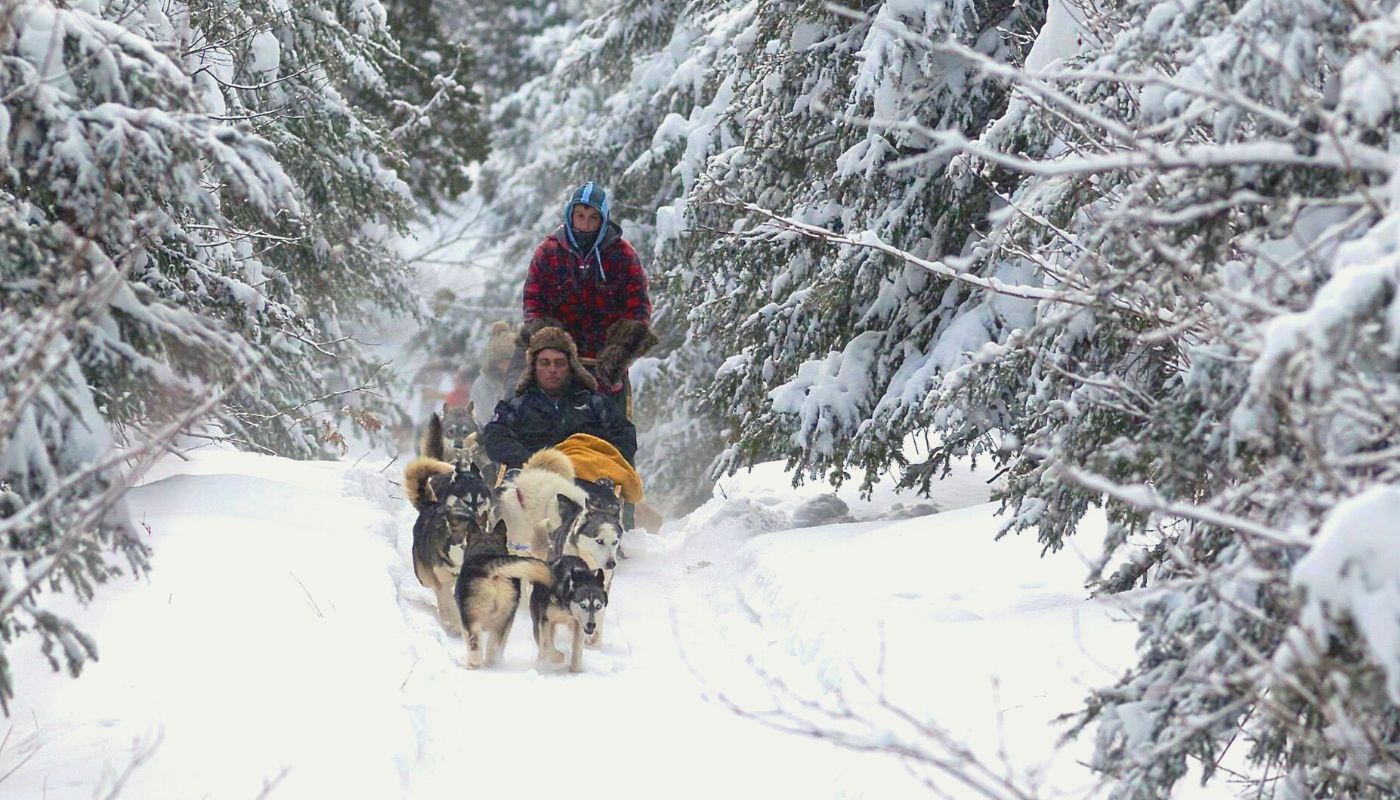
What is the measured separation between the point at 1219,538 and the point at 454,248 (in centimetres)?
3508

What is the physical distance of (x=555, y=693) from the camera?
20.8 feet

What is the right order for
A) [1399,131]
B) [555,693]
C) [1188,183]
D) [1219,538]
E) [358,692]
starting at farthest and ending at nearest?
[555,693]
[358,692]
[1219,538]
[1188,183]
[1399,131]

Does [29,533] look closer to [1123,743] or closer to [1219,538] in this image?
[1123,743]

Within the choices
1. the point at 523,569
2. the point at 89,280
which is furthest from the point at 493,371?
the point at 89,280

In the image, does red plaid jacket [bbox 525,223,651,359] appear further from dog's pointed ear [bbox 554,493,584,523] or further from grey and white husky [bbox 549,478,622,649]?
dog's pointed ear [bbox 554,493,584,523]

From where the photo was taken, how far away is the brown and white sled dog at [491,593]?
6.62 metres

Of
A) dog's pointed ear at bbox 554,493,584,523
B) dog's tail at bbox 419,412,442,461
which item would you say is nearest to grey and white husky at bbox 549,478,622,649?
dog's pointed ear at bbox 554,493,584,523

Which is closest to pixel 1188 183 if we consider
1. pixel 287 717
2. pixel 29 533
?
pixel 29 533

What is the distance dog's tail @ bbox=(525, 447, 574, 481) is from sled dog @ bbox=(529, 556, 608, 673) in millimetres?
1533

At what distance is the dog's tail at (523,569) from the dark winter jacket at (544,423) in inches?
96.2

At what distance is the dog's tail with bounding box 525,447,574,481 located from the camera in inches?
330

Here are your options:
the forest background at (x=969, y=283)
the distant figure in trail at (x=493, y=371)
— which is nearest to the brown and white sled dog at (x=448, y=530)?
the forest background at (x=969, y=283)

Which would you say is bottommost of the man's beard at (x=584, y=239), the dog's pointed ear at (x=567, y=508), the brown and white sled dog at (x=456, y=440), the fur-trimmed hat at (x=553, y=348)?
the brown and white sled dog at (x=456, y=440)

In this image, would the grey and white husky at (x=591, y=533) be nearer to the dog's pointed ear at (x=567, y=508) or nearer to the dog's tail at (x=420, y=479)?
the dog's pointed ear at (x=567, y=508)
